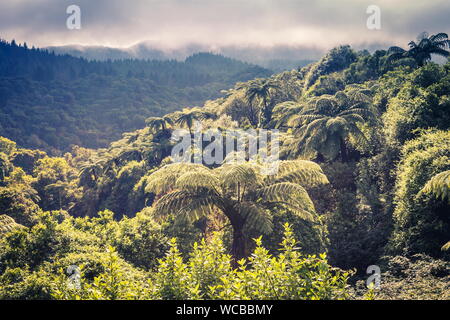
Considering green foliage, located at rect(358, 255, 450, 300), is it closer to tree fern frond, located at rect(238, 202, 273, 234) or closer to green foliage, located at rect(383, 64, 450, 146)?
tree fern frond, located at rect(238, 202, 273, 234)

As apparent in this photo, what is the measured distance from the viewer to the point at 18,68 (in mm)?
124438

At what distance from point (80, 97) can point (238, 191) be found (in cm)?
9671

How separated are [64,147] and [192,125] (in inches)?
1971

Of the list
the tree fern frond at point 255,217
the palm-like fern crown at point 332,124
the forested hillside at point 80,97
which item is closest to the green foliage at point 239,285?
the tree fern frond at point 255,217

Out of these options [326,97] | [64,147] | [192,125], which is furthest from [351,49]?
[64,147]

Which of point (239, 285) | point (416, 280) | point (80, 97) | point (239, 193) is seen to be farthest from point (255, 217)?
point (80, 97)

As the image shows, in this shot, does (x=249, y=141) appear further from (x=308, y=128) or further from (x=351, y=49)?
(x=351, y=49)

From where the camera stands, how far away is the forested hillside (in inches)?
2896

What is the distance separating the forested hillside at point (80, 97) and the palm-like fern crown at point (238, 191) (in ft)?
211

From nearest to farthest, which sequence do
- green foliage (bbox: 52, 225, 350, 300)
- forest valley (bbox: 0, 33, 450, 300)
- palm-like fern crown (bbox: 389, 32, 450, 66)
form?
1. green foliage (bbox: 52, 225, 350, 300)
2. forest valley (bbox: 0, 33, 450, 300)
3. palm-like fern crown (bbox: 389, 32, 450, 66)

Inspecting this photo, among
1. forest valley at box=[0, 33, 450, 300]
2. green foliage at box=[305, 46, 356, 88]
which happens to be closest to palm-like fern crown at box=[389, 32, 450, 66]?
forest valley at box=[0, 33, 450, 300]

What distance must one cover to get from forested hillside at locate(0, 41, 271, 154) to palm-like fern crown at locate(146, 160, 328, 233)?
64.4 metres

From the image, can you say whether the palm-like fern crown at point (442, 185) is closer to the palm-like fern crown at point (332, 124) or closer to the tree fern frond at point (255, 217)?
the tree fern frond at point (255, 217)

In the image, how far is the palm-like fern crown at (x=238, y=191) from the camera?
893 centimetres
